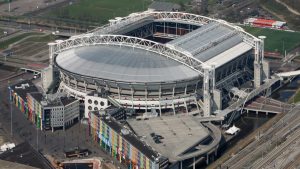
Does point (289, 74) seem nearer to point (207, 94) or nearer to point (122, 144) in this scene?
point (207, 94)

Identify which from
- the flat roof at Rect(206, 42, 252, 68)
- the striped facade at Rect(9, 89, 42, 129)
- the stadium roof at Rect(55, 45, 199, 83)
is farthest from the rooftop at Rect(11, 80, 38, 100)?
the flat roof at Rect(206, 42, 252, 68)

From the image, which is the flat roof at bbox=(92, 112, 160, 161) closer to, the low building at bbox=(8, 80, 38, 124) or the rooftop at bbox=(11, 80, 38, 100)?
the low building at bbox=(8, 80, 38, 124)

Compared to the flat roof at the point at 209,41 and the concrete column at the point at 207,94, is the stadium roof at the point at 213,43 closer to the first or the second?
the flat roof at the point at 209,41

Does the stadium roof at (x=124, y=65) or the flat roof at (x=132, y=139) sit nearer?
the flat roof at (x=132, y=139)

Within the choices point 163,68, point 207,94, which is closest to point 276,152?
point 207,94

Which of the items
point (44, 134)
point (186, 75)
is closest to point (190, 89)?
point (186, 75)

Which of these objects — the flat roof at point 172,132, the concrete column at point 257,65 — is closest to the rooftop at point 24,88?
the flat roof at point 172,132
